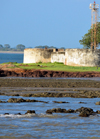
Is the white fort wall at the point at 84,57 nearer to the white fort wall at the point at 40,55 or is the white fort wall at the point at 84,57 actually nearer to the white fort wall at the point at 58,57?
the white fort wall at the point at 58,57

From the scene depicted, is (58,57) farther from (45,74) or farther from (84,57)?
(45,74)

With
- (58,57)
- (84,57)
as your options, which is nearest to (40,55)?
(58,57)

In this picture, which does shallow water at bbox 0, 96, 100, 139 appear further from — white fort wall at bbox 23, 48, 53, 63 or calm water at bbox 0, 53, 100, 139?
white fort wall at bbox 23, 48, 53, 63

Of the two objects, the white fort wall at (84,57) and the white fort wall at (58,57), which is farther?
the white fort wall at (58,57)

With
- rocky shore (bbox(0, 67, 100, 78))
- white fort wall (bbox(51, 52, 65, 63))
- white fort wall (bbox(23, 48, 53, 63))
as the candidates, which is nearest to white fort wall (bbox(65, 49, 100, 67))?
rocky shore (bbox(0, 67, 100, 78))

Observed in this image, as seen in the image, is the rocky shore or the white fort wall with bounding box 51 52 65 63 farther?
the white fort wall with bounding box 51 52 65 63

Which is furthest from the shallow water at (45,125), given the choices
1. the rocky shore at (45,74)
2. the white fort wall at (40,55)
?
the white fort wall at (40,55)

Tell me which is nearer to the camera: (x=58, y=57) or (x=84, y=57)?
(x=84, y=57)

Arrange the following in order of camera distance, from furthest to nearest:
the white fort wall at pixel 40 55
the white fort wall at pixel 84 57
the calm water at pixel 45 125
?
the white fort wall at pixel 40 55, the white fort wall at pixel 84 57, the calm water at pixel 45 125

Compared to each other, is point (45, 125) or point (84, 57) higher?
point (84, 57)

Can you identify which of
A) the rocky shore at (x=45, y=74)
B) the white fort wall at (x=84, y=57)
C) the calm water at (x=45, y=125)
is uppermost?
the white fort wall at (x=84, y=57)

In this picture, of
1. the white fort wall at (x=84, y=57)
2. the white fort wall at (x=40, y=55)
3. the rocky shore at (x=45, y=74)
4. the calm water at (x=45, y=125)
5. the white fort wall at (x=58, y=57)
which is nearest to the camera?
the calm water at (x=45, y=125)

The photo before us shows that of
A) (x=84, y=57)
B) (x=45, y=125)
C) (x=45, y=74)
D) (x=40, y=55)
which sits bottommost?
(x=45, y=125)

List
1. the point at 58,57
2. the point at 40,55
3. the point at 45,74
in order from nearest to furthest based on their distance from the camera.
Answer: the point at 45,74
the point at 58,57
the point at 40,55
